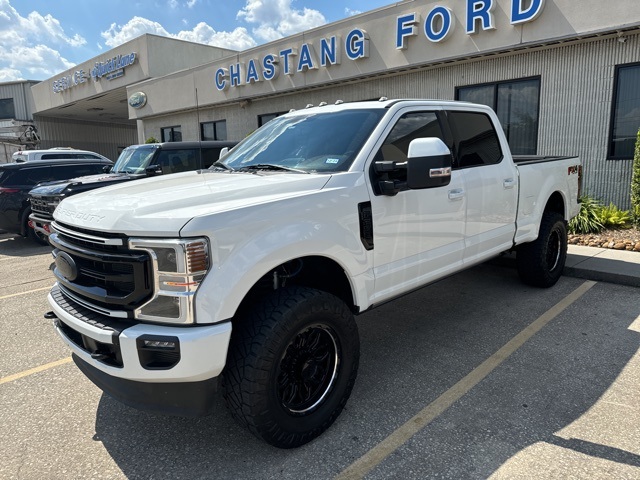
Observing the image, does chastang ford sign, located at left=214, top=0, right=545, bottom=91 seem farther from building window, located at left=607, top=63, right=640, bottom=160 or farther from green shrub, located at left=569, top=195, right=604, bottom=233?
green shrub, located at left=569, top=195, right=604, bottom=233

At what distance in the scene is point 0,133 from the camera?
37.9 m

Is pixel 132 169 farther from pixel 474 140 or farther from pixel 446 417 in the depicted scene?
pixel 446 417

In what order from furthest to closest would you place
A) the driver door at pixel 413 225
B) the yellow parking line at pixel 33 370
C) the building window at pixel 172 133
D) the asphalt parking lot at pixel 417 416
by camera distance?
the building window at pixel 172 133, the yellow parking line at pixel 33 370, the driver door at pixel 413 225, the asphalt parking lot at pixel 417 416

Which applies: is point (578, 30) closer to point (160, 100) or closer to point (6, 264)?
point (6, 264)

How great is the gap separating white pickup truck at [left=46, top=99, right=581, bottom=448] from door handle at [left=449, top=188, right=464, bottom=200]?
19 mm

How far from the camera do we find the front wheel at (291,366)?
8.06 ft

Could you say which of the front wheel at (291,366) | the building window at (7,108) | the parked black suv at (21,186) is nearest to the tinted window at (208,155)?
the parked black suv at (21,186)

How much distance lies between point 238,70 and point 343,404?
1523 centimetres

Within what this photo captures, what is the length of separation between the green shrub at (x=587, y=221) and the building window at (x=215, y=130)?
1318 cm

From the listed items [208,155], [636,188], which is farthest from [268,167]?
[636,188]

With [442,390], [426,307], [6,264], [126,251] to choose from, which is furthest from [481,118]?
[6,264]

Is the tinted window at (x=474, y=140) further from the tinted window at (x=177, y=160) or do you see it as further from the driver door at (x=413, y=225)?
the tinted window at (x=177, y=160)

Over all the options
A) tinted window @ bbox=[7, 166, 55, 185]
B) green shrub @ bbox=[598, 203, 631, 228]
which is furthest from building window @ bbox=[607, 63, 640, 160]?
tinted window @ bbox=[7, 166, 55, 185]

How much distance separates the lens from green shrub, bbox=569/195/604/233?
8211mm
